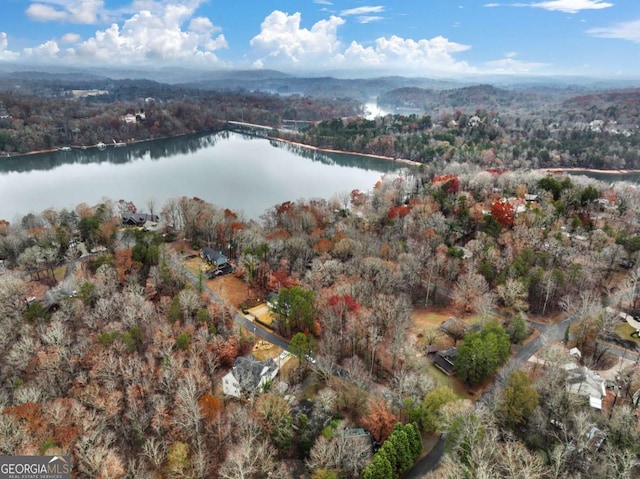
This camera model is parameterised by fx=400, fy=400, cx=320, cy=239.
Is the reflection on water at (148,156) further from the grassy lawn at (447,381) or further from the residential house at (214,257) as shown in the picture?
the grassy lawn at (447,381)

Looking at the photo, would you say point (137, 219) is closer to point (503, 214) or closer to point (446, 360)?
point (446, 360)

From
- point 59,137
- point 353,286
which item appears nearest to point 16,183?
point 59,137

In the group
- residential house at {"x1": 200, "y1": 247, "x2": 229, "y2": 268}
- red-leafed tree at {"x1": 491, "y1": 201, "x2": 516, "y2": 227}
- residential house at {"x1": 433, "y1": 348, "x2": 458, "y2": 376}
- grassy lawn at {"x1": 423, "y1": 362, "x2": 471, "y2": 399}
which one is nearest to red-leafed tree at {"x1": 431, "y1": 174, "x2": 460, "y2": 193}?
red-leafed tree at {"x1": 491, "y1": 201, "x2": 516, "y2": 227}

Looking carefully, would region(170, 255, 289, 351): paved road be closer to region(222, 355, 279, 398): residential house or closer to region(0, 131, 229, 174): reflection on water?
region(222, 355, 279, 398): residential house

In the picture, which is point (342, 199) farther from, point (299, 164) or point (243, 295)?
point (299, 164)

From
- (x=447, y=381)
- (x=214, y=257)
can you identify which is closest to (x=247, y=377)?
(x=447, y=381)

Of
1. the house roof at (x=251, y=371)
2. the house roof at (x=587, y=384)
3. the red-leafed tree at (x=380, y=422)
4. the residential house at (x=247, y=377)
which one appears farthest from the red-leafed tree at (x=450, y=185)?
the red-leafed tree at (x=380, y=422)
